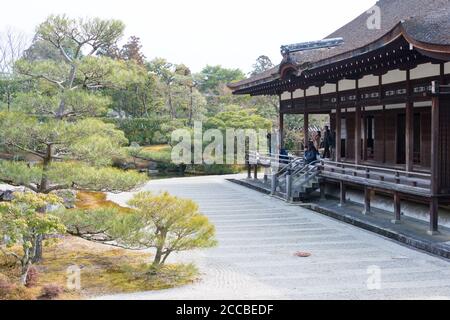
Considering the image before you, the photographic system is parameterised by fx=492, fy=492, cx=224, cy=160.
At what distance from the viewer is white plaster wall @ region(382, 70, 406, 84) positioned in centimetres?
1253

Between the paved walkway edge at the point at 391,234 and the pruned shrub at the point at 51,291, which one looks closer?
the pruned shrub at the point at 51,291

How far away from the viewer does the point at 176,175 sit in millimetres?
32312

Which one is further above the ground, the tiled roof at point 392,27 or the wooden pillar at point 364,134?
the tiled roof at point 392,27

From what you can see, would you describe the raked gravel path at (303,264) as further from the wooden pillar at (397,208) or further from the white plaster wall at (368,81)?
the white plaster wall at (368,81)

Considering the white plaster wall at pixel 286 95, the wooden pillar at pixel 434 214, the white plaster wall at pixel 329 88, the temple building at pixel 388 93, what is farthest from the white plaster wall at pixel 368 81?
the white plaster wall at pixel 286 95

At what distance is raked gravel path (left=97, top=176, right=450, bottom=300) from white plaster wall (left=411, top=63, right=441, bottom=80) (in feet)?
13.1

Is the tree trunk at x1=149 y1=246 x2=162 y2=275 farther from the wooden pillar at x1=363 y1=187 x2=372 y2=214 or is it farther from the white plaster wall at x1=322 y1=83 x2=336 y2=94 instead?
the white plaster wall at x1=322 y1=83 x2=336 y2=94

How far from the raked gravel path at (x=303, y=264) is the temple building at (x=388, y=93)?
1609 mm

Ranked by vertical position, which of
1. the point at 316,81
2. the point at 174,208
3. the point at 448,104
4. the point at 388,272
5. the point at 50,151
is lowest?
the point at 388,272

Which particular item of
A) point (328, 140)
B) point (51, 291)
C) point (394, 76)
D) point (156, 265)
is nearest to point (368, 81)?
point (394, 76)

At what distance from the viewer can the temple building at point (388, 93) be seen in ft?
34.3

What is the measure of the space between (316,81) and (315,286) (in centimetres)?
994

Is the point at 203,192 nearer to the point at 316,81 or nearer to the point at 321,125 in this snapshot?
the point at 316,81

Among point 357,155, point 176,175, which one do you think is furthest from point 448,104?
point 176,175
